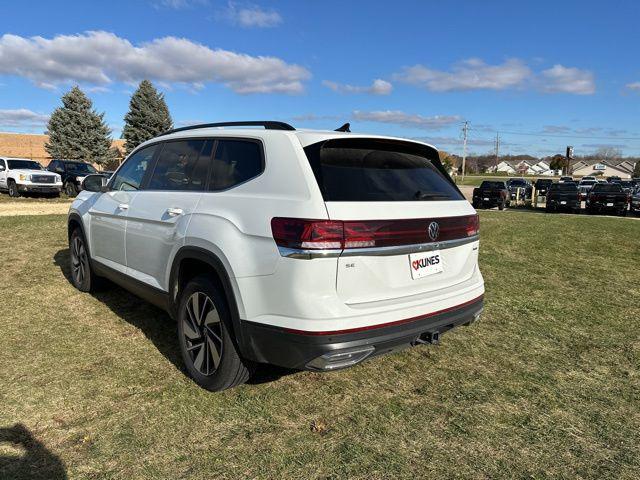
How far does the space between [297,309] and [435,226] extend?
3.57ft

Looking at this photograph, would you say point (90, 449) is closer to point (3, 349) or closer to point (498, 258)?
point (3, 349)

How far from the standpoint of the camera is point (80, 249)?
218 inches

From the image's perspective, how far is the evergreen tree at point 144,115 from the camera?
151 feet

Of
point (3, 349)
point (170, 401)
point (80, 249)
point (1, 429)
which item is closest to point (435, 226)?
point (170, 401)

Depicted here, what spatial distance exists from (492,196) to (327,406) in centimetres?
2756

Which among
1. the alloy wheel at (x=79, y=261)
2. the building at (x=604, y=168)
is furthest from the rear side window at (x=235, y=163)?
the building at (x=604, y=168)

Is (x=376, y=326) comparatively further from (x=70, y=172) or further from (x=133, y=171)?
(x=70, y=172)

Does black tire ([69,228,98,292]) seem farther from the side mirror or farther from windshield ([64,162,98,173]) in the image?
windshield ([64,162,98,173])

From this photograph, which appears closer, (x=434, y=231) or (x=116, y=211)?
(x=434, y=231)

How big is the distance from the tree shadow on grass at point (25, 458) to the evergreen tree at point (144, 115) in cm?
4671

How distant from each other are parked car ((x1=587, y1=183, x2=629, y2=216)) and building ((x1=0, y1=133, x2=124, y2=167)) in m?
50.6

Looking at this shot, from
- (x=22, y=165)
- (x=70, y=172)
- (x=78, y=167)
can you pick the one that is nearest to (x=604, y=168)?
(x=78, y=167)

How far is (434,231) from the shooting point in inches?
120

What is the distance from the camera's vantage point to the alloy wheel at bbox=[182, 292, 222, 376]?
319cm
